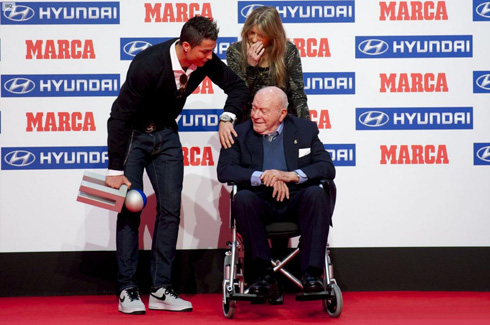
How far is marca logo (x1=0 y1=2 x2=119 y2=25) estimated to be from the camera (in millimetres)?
4609

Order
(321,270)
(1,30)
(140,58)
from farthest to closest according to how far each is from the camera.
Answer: (1,30) → (140,58) → (321,270)

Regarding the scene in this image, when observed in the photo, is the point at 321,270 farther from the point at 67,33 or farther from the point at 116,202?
the point at 67,33

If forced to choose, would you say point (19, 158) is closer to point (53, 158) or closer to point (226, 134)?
point (53, 158)

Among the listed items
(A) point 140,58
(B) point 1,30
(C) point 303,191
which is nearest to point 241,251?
(C) point 303,191

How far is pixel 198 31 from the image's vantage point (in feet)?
12.2

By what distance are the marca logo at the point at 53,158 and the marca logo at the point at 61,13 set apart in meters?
0.84

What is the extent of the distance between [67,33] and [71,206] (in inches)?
45.3

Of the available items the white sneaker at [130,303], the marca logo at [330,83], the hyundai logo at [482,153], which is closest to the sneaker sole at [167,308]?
the white sneaker at [130,303]

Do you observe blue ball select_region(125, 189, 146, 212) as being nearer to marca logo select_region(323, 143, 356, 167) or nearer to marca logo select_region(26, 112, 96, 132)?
marca logo select_region(26, 112, 96, 132)

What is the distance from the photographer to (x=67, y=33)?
15.2 ft

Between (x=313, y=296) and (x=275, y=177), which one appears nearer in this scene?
(x=313, y=296)

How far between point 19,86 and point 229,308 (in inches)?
83.4

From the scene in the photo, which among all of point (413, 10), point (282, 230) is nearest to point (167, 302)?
point (282, 230)

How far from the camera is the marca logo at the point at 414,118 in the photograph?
4.68m
